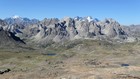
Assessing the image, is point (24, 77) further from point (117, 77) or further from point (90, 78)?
point (117, 77)

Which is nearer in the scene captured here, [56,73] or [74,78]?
[74,78]

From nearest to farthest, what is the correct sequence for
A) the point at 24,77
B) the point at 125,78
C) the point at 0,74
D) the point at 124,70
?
the point at 125,78 < the point at 24,77 < the point at 0,74 < the point at 124,70

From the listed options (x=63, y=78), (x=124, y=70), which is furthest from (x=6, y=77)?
(x=124, y=70)

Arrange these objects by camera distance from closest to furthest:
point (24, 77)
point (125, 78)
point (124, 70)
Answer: point (125, 78), point (24, 77), point (124, 70)

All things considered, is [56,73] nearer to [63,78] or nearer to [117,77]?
[63,78]

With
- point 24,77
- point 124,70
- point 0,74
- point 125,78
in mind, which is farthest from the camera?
point 124,70

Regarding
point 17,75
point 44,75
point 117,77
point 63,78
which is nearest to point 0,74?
point 17,75

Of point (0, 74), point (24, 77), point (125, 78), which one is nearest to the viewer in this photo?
point (125, 78)

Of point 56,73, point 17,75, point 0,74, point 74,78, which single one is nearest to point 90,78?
point 74,78

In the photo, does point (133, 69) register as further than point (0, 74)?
Yes
